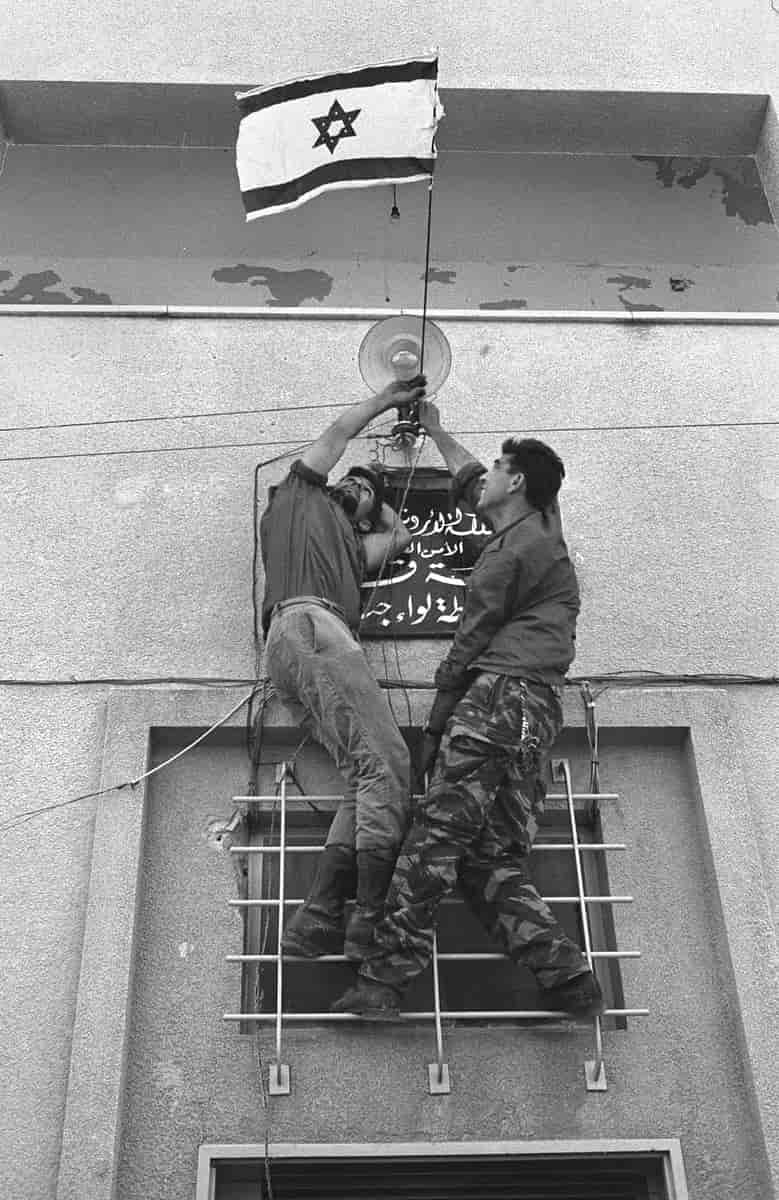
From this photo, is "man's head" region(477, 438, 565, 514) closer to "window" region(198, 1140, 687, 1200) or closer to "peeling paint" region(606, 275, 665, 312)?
"peeling paint" region(606, 275, 665, 312)

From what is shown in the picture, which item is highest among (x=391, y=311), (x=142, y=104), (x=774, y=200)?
(x=142, y=104)

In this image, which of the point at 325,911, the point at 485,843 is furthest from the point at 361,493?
the point at 325,911

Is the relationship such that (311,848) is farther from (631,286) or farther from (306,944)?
(631,286)

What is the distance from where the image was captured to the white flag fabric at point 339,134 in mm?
7465

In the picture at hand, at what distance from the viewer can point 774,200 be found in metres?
9.80

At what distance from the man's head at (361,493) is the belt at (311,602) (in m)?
0.63

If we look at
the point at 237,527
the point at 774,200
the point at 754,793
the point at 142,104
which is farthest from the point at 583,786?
the point at 142,104

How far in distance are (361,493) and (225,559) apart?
0.82 meters

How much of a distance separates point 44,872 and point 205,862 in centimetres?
71

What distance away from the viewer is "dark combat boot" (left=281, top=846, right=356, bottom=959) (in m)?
6.37

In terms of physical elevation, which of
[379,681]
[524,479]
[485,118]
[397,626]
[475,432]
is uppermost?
[485,118]

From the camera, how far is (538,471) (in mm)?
6969

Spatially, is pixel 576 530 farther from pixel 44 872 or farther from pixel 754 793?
pixel 44 872

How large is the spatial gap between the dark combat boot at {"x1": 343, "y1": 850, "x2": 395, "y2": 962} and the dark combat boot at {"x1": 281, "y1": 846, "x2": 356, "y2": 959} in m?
0.08
